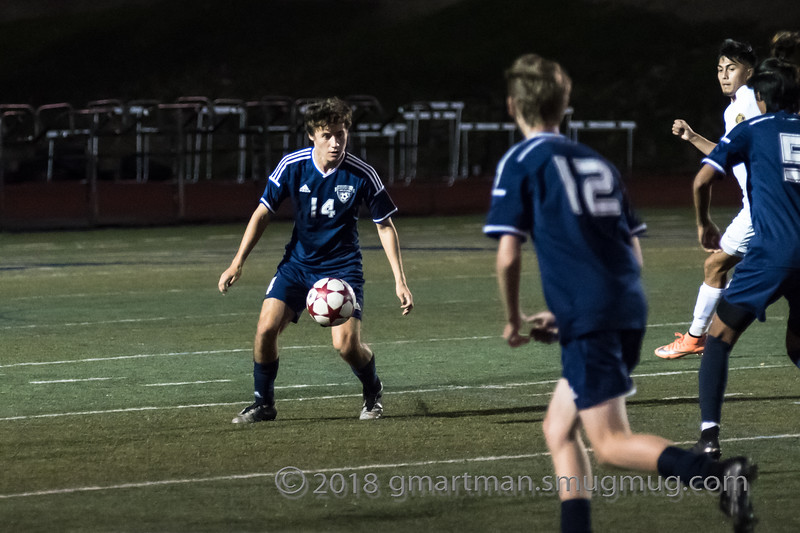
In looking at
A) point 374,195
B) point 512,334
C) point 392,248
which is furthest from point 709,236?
point 512,334

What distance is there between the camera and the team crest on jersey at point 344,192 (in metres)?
7.73

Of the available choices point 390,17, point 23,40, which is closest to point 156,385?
point 23,40

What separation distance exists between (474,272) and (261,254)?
369 centimetres

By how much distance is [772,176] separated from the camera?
6316mm

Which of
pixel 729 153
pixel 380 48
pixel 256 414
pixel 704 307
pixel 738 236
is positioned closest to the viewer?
pixel 729 153

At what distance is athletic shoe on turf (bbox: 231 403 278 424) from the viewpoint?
→ 7.72 m

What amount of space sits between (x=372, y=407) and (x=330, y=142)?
58.7 inches

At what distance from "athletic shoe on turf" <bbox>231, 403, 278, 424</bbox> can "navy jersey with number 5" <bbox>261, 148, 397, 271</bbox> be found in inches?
31.7

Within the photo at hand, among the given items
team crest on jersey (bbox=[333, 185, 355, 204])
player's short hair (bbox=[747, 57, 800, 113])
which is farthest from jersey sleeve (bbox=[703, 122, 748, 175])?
team crest on jersey (bbox=[333, 185, 355, 204])

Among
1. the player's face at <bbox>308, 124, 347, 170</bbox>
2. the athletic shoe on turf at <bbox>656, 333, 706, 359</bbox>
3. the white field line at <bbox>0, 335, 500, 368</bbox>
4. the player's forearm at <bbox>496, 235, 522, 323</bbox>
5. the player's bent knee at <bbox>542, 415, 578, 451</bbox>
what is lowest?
the white field line at <bbox>0, 335, 500, 368</bbox>

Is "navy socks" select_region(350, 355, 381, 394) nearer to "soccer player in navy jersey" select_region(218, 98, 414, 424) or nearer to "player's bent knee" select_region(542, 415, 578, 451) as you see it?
"soccer player in navy jersey" select_region(218, 98, 414, 424)

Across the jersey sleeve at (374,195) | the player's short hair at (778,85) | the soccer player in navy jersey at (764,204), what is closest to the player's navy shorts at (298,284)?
the jersey sleeve at (374,195)

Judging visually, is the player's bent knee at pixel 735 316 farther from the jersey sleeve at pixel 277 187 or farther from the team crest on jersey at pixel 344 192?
the jersey sleeve at pixel 277 187

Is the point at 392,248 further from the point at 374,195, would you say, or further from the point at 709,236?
the point at 709,236
